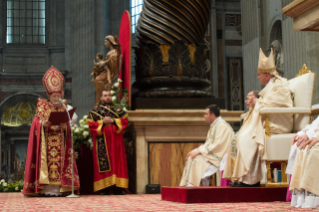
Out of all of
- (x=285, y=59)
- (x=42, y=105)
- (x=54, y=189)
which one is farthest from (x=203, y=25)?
(x=285, y=59)

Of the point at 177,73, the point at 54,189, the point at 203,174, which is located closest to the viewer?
the point at 203,174

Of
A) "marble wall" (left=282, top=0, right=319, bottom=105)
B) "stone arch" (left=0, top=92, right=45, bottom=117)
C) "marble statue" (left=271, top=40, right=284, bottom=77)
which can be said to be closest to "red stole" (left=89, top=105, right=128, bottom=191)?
"marble wall" (left=282, top=0, right=319, bottom=105)

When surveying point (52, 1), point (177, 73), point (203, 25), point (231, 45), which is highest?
point (52, 1)

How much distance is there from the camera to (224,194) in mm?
3764

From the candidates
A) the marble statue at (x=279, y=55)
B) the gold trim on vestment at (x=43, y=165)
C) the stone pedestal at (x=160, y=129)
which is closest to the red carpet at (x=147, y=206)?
the gold trim on vestment at (x=43, y=165)

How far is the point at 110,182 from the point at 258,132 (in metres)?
2.18

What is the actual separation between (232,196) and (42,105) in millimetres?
3060

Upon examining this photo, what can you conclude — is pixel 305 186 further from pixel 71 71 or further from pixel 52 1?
pixel 52 1

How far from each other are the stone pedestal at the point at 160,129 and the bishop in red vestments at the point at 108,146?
0.18 metres

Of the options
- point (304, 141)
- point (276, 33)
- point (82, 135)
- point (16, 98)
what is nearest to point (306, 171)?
point (304, 141)

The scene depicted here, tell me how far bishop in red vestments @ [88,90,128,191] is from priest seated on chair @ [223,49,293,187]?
165 centimetres

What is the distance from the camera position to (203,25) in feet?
21.4

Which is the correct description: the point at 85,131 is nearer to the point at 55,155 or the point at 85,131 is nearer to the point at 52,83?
the point at 55,155

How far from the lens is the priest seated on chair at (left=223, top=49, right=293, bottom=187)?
4207mm
